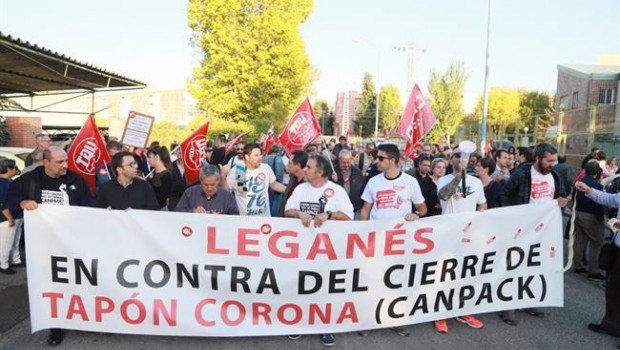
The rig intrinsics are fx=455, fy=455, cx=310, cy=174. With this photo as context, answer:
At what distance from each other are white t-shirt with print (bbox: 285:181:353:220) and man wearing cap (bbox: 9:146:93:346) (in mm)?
2168

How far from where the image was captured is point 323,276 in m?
4.16

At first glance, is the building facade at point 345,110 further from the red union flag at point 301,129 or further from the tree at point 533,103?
the red union flag at point 301,129

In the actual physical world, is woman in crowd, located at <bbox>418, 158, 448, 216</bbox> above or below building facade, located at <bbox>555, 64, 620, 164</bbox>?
below

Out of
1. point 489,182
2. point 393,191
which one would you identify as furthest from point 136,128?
point 489,182

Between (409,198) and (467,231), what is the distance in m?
0.64

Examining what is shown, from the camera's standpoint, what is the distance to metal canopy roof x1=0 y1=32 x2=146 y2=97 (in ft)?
28.7

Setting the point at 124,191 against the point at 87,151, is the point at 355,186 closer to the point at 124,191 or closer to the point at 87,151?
the point at 124,191

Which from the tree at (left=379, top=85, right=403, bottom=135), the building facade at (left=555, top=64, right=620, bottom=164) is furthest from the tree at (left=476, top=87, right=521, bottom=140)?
the building facade at (left=555, top=64, right=620, bottom=164)

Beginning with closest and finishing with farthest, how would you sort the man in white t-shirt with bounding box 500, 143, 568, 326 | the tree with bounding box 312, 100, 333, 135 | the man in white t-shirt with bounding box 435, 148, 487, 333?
the man in white t-shirt with bounding box 435, 148, 487, 333
the man in white t-shirt with bounding box 500, 143, 568, 326
the tree with bounding box 312, 100, 333, 135

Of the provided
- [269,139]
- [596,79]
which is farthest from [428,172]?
[596,79]

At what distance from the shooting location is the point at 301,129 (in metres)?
8.00

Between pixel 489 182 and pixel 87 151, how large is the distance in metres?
5.24

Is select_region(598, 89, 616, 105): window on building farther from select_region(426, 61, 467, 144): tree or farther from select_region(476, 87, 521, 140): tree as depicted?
select_region(476, 87, 521, 140): tree

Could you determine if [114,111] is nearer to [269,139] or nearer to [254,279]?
[269,139]
